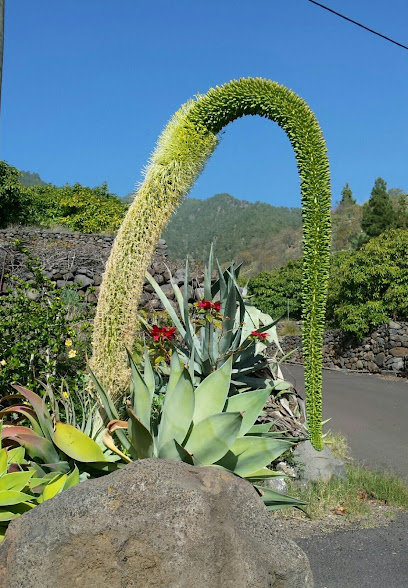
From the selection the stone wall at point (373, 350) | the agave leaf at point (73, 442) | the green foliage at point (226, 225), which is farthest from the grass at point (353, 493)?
the green foliage at point (226, 225)

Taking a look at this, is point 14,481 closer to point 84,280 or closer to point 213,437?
point 213,437

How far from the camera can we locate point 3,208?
1150 inches

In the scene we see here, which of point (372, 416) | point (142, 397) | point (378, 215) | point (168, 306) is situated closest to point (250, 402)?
point (142, 397)

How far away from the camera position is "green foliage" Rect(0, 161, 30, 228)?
28.9 metres

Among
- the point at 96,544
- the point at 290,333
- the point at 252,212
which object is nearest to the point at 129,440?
the point at 96,544

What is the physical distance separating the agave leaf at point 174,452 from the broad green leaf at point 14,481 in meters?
0.75

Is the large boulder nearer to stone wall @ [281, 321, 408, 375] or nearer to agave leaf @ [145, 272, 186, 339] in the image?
agave leaf @ [145, 272, 186, 339]

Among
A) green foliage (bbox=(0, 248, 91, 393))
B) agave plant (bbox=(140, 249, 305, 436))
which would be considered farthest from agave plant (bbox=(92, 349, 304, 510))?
green foliage (bbox=(0, 248, 91, 393))

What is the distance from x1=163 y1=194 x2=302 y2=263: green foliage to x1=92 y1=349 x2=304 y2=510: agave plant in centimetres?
6871

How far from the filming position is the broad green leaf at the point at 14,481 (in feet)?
10.3

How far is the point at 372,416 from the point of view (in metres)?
10.3

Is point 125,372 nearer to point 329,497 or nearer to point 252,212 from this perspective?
point 329,497

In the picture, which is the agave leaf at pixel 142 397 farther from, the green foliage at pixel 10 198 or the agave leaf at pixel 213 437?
the green foliage at pixel 10 198

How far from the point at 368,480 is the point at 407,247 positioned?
1397cm
